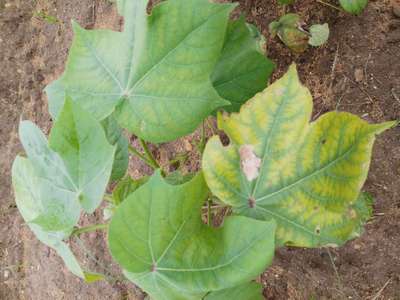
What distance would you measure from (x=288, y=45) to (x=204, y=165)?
0.73 metres

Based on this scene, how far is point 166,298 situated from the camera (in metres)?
1.10

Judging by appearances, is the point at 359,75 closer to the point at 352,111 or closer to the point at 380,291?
the point at 352,111

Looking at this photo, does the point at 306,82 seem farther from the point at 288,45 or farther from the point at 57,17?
the point at 57,17

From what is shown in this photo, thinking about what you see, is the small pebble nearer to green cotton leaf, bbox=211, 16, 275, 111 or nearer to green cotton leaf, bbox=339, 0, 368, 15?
green cotton leaf, bbox=339, 0, 368, 15

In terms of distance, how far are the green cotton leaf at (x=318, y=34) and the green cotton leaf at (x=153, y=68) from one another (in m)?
0.52

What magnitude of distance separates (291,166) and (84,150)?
46cm

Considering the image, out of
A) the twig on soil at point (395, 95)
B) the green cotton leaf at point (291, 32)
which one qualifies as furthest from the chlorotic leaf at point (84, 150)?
the twig on soil at point (395, 95)

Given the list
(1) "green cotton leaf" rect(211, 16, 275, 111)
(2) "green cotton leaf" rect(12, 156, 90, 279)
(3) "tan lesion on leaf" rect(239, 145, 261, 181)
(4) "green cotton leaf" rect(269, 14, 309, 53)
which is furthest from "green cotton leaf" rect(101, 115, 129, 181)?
(4) "green cotton leaf" rect(269, 14, 309, 53)

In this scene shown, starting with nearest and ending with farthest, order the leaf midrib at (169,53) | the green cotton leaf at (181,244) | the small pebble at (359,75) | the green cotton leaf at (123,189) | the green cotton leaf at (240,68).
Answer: the green cotton leaf at (181,244)
the leaf midrib at (169,53)
the green cotton leaf at (123,189)
the green cotton leaf at (240,68)
the small pebble at (359,75)

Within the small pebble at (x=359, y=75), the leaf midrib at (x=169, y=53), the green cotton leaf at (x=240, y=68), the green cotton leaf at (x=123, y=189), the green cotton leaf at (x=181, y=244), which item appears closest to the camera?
the green cotton leaf at (x=181, y=244)

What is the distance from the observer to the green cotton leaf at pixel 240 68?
1.42 meters

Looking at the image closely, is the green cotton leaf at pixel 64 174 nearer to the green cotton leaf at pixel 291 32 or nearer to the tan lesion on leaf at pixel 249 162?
the tan lesion on leaf at pixel 249 162

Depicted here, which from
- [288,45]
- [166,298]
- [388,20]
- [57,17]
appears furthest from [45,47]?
[166,298]

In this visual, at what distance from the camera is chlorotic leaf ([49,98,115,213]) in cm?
109
